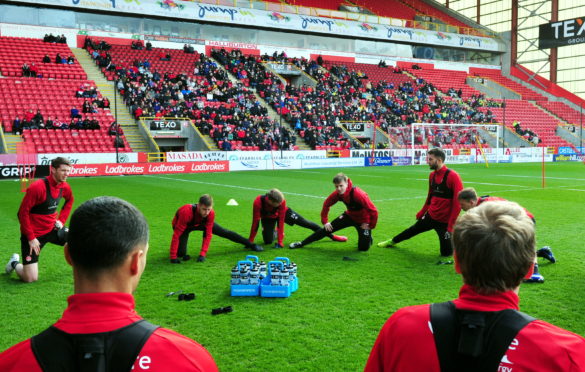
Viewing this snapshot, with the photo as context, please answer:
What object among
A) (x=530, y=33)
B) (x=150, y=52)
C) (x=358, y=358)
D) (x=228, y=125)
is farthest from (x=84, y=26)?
(x=530, y=33)

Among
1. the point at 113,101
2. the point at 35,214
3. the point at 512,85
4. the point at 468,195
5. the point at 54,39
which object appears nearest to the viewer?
the point at 468,195

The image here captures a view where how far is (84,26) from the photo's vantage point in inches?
1660

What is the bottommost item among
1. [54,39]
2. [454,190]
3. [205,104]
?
[454,190]

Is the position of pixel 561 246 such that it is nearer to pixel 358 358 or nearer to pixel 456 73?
pixel 358 358

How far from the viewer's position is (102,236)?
1.89 meters

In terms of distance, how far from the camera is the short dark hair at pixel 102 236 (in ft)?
6.16

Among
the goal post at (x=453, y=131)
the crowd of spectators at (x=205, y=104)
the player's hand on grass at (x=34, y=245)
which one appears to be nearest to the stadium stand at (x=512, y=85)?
the goal post at (x=453, y=131)

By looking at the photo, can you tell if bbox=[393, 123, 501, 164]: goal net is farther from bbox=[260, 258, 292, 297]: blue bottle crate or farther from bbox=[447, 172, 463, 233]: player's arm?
bbox=[260, 258, 292, 297]: blue bottle crate

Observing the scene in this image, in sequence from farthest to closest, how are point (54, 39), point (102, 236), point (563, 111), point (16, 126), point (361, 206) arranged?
point (563, 111) → point (54, 39) → point (16, 126) → point (361, 206) → point (102, 236)

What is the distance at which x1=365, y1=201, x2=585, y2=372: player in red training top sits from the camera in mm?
1807

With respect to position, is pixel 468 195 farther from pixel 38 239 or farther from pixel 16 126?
pixel 16 126

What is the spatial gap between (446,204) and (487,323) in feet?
24.9

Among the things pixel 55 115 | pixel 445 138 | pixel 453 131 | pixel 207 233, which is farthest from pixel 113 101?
pixel 207 233

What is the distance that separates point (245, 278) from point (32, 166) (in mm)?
22168
